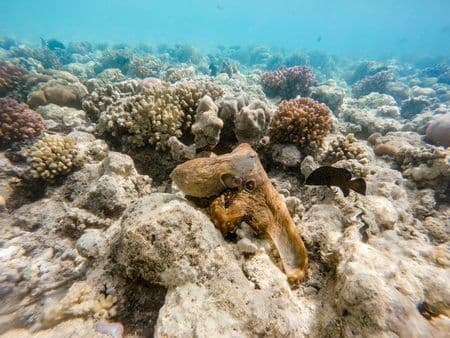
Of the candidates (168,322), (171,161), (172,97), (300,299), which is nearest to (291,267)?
(300,299)

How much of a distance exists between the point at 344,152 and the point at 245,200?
2.71m

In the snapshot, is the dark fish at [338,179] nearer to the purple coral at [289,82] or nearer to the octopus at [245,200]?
the octopus at [245,200]

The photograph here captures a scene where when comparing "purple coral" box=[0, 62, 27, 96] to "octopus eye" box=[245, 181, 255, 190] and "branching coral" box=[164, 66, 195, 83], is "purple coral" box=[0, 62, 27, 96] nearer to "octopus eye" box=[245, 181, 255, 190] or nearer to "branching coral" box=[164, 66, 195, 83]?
"branching coral" box=[164, 66, 195, 83]

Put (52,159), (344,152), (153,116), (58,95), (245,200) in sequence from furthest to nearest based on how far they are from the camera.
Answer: (58,95) < (344,152) < (153,116) < (52,159) < (245,200)

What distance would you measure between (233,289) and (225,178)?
1.03 m

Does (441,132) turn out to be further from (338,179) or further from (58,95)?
(58,95)

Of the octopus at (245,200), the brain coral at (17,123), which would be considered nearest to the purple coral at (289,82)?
the brain coral at (17,123)

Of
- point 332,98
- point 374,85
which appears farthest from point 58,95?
point 374,85

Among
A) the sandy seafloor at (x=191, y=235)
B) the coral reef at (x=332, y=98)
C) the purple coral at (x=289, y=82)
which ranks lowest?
the sandy seafloor at (x=191, y=235)

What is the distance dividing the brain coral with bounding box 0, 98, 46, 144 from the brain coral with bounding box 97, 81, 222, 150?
1285 mm

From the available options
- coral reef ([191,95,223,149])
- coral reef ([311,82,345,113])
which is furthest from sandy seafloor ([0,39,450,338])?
coral reef ([311,82,345,113])

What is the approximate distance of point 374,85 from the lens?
54.2 feet

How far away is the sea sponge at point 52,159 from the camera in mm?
3551

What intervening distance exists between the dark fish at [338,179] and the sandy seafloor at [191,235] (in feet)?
0.54
